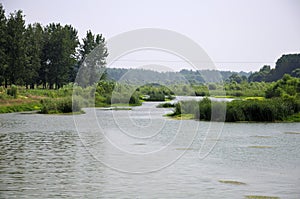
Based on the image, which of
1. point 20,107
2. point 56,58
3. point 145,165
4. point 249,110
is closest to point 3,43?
point 20,107

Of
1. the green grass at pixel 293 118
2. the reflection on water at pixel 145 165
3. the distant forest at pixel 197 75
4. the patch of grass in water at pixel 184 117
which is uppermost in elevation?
the distant forest at pixel 197 75

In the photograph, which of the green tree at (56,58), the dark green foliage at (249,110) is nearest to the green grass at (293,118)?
the dark green foliage at (249,110)

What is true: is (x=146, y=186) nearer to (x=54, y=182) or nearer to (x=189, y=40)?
(x=54, y=182)

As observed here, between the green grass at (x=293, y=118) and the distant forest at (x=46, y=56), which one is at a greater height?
the distant forest at (x=46, y=56)

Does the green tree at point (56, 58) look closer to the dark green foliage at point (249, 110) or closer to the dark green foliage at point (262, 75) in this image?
the dark green foliage at point (249, 110)

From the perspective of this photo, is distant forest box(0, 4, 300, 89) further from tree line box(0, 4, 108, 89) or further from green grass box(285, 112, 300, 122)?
green grass box(285, 112, 300, 122)

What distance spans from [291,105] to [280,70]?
85.3m

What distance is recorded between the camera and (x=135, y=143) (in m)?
21.7

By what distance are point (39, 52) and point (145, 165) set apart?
2202 inches

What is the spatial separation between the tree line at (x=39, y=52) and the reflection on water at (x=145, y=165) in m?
30.4

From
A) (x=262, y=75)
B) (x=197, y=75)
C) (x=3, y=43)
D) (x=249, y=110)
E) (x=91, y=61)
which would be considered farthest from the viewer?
(x=262, y=75)

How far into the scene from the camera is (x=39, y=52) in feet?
225

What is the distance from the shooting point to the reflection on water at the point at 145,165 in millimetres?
11648

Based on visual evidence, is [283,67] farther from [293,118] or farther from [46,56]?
[293,118]
